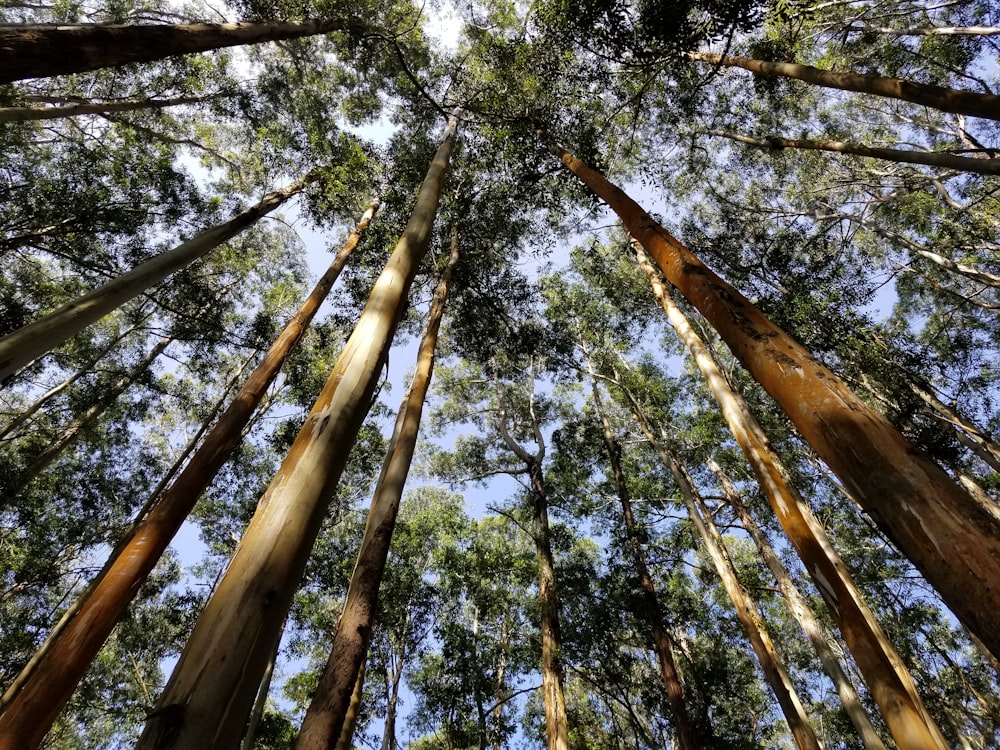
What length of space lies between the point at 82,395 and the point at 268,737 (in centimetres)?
958

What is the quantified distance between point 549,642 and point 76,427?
12307mm

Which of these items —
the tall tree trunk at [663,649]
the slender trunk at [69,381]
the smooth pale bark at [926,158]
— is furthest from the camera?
the slender trunk at [69,381]

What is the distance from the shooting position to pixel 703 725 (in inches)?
352

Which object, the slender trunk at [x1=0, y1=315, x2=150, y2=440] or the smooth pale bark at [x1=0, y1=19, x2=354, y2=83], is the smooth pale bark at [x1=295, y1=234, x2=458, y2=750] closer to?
the smooth pale bark at [x1=0, y1=19, x2=354, y2=83]

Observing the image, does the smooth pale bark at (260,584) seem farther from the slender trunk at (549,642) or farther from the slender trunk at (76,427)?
the slender trunk at (76,427)

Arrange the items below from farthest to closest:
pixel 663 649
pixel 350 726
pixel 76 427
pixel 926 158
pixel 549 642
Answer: pixel 76 427, pixel 663 649, pixel 549 642, pixel 350 726, pixel 926 158

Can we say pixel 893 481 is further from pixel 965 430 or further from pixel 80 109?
pixel 965 430

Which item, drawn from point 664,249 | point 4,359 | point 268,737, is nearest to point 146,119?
point 4,359

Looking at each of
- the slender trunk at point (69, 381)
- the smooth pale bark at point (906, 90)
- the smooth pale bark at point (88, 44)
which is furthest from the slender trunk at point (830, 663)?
the slender trunk at point (69, 381)

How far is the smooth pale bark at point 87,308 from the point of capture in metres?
3.43

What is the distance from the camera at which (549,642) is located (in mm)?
6980

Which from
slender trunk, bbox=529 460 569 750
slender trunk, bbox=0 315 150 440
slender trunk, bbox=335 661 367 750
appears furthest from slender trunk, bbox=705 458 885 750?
slender trunk, bbox=0 315 150 440

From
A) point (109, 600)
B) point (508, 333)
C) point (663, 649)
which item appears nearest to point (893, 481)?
point (109, 600)

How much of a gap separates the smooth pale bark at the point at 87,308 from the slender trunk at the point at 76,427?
7.26 meters
